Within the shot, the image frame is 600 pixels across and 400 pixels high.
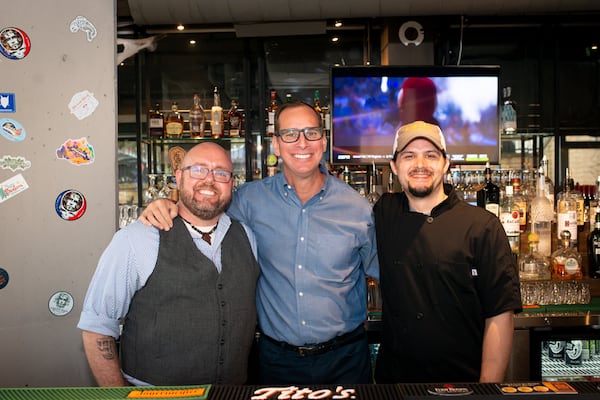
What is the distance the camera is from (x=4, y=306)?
2428 millimetres

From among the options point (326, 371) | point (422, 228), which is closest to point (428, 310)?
point (422, 228)

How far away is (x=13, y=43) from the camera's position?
241cm

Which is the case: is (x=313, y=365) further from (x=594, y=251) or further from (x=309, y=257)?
(x=594, y=251)

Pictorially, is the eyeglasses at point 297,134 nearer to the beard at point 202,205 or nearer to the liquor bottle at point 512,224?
the beard at point 202,205

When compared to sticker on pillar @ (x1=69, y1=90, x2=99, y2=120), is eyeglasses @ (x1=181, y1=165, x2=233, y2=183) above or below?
below

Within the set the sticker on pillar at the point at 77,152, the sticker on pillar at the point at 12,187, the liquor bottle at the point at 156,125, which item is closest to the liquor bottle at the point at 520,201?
the sticker on pillar at the point at 77,152

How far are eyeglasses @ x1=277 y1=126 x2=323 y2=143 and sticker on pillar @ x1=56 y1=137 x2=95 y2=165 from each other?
0.95 meters

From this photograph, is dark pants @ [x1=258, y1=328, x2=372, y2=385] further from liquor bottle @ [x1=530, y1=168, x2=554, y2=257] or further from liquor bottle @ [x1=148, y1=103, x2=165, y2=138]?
liquor bottle @ [x1=148, y1=103, x2=165, y2=138]

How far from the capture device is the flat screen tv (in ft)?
12.0

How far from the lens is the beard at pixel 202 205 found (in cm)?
190

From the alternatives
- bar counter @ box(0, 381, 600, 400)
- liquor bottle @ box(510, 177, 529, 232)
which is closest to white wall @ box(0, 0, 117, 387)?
bar counter @ box(0, 381, 600, 400)

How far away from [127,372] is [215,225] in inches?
23.1

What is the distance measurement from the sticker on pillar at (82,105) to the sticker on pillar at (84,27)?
26cm

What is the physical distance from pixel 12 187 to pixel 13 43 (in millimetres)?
650
